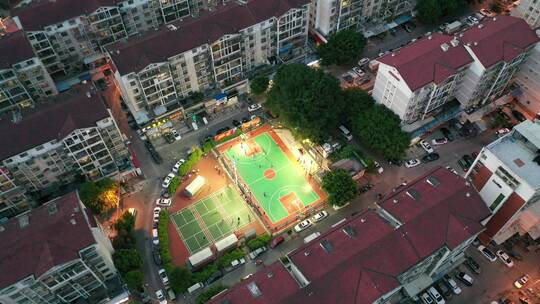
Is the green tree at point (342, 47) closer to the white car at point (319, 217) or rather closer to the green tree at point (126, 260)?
the white car at point (319, 217)

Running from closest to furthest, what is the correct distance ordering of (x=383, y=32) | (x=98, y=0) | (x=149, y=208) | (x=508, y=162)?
(x=508, y=162)
(x=149, y=208)
(x=98, y=0)
(x=383, y=32)

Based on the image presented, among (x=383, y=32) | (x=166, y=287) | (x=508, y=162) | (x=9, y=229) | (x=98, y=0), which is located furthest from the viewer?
(x=383, y=32)

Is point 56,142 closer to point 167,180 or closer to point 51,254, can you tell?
point 167,180

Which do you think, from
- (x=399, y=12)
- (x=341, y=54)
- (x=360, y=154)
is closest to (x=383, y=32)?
(x=399, y=12)

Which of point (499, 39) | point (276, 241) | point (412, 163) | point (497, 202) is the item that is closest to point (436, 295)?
point (497, 202)

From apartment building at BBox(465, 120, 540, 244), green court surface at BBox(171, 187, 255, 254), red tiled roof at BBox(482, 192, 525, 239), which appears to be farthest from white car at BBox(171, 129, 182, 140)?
red tiled roof at BBox(482, 192, 525, 239)

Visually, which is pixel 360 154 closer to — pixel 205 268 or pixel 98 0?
pixel 205 268

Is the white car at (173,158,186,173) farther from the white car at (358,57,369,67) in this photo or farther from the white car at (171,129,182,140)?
the white car at (358,57,369,67)
